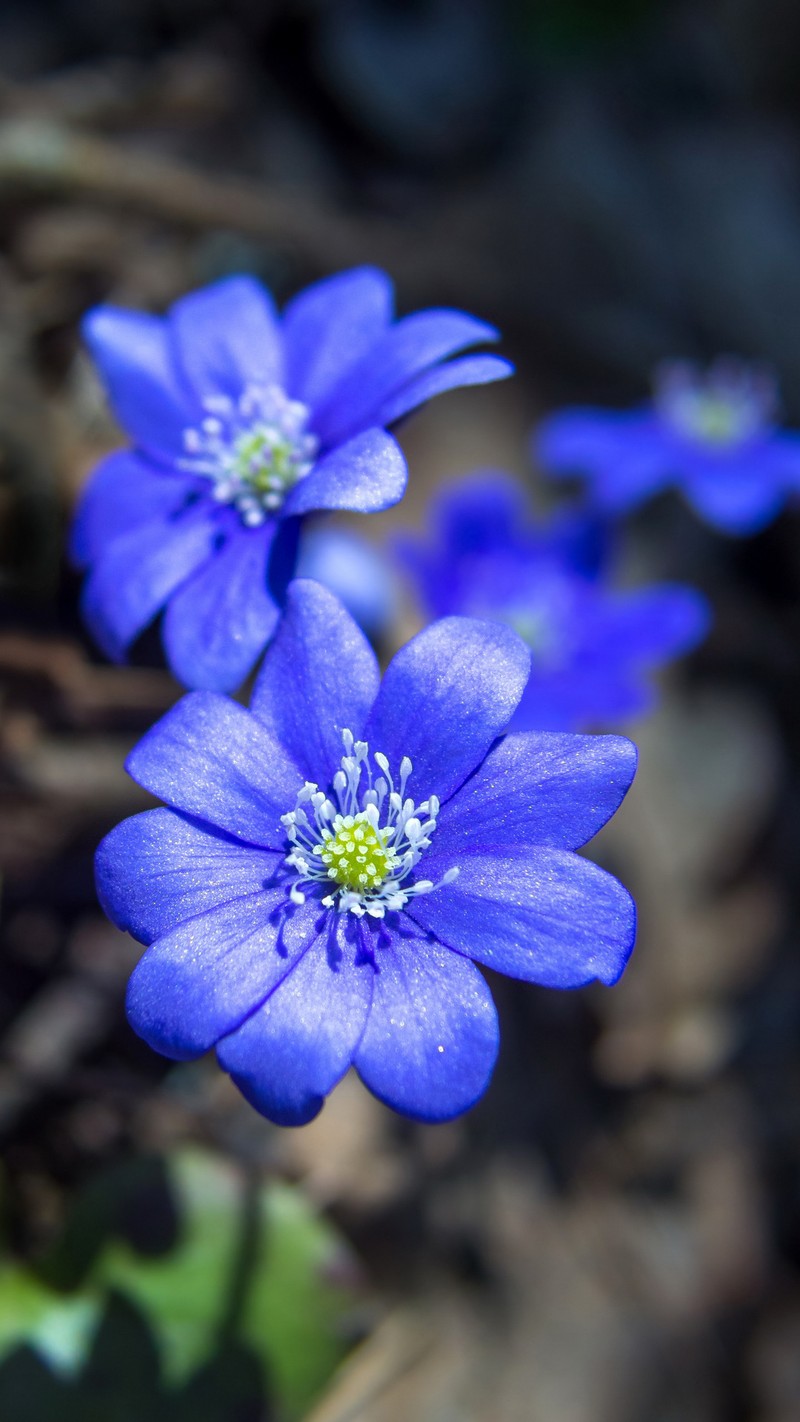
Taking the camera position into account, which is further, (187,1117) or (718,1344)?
(718,1344)

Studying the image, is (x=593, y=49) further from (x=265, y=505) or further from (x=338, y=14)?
(x=265, y=505)

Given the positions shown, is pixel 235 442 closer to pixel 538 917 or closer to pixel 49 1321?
pixel 538 917

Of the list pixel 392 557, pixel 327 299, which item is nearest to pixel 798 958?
pixel 392 557

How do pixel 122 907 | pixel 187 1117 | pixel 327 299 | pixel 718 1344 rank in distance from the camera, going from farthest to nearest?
pixel 718 1344 < pixel 187 1117 < pixel 327 299 < pixel 122 907

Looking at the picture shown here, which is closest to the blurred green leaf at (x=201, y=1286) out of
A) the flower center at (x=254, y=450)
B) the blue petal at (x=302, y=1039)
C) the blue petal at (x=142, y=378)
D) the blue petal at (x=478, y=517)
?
the blue petal at (x=302, y=1039)

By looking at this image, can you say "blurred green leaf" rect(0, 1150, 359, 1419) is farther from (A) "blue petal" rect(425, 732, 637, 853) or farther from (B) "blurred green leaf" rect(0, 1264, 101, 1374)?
(A) "blue petal" rect(425, 732, 637, 853)

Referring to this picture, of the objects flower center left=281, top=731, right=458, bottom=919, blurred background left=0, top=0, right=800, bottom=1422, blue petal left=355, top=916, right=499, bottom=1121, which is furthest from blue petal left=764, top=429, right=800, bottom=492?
blue petal left=355, top=916, right=499, bottom=1121

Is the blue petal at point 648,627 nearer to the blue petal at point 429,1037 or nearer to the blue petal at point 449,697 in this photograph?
the blue petal at point 449,697

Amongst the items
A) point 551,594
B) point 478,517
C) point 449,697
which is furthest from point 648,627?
point 449,697

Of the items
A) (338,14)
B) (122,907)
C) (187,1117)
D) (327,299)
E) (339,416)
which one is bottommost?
(187,1117)

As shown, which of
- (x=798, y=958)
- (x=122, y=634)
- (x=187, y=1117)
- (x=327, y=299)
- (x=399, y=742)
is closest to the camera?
(x=399, y=742)
